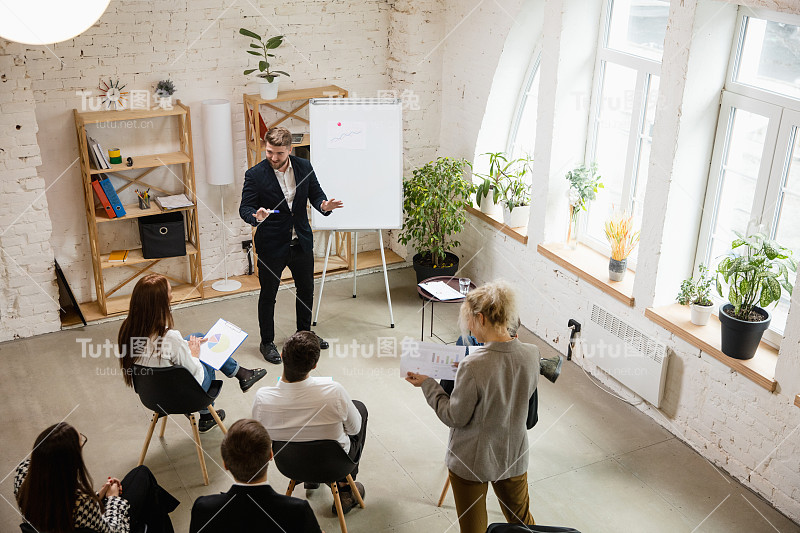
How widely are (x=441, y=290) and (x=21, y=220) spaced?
125 inches

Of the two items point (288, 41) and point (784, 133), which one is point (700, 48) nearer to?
point (784, 133)

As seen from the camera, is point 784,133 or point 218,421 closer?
point 784,133

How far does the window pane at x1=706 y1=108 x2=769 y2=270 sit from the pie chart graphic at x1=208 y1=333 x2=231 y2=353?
2.97m

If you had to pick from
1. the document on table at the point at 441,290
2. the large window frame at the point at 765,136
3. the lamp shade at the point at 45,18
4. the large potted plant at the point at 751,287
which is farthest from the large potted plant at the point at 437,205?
the lamp shade at the point at 45,18

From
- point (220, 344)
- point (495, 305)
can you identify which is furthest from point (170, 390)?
point (495, 305)

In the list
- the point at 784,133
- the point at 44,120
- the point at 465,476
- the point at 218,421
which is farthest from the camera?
the point at 44,120

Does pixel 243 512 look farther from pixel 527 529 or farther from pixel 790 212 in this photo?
pixel 790 212

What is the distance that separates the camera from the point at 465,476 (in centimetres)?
330

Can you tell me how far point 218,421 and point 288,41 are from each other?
3456mm

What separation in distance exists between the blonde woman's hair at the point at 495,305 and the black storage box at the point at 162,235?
3.78 metres

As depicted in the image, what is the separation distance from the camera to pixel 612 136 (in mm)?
5574

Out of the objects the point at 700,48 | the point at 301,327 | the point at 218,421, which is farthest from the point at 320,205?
the point at 700,48

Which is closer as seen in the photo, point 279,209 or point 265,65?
point 279,209

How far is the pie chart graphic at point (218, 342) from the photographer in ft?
14.4
